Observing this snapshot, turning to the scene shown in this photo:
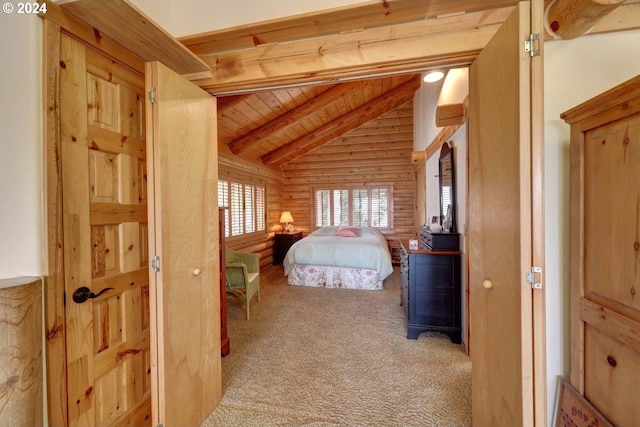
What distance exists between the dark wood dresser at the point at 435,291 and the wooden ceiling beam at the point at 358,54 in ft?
6.21

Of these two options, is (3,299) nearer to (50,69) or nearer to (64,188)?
(64,188)

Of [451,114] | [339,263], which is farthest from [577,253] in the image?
[339,263]

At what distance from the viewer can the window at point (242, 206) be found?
5.02 m

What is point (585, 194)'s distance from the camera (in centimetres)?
123

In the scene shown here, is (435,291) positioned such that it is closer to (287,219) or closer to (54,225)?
(54,225)

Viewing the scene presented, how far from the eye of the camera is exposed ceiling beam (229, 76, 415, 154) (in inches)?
184

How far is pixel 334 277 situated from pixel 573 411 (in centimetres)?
355

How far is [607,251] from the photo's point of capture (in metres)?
1.12

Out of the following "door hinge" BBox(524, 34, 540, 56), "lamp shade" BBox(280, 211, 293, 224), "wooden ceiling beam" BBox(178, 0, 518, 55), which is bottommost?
"lamp shade" BBox(280, 211, 293, 224)

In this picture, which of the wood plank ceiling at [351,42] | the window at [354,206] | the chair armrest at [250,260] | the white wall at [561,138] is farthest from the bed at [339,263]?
the wood plank ceiling at [351,42]

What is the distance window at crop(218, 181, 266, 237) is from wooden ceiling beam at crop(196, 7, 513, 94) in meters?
3.26

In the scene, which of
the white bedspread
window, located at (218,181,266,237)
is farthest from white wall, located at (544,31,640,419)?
window, located at (218,181,266,237)

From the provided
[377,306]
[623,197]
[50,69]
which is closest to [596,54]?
[623,197]

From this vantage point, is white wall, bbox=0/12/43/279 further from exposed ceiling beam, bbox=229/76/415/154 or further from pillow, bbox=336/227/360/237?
pillow, bbox=336/227/360/237
